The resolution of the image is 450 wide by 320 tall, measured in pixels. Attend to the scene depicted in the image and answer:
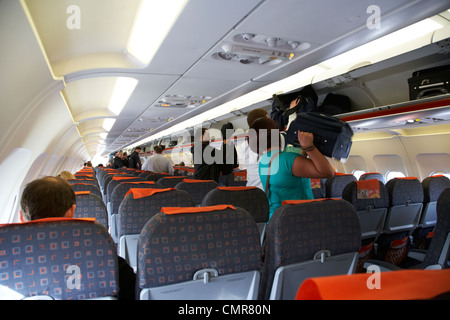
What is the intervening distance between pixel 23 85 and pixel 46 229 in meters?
2.35

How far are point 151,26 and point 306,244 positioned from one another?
2.97 m

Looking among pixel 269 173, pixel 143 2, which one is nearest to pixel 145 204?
pixel 269 173

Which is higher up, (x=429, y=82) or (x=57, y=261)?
(x=429, y=82)

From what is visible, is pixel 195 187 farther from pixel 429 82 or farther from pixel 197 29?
pixel 429 82

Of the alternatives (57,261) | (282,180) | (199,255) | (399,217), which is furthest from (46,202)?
(399,217)

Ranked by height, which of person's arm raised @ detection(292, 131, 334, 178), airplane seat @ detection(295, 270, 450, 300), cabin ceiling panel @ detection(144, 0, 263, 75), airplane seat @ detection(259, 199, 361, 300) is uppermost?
cabin ceiling panel @ detection(144, 0, 263, 75)

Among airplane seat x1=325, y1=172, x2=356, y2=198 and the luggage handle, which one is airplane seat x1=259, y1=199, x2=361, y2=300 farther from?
the luggage handle

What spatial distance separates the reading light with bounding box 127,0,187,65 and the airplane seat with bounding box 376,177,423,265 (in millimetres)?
2967

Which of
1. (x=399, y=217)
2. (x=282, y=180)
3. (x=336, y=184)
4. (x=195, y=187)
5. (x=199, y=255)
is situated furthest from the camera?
(x=336, y=184)

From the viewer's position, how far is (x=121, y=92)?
682 centimetres

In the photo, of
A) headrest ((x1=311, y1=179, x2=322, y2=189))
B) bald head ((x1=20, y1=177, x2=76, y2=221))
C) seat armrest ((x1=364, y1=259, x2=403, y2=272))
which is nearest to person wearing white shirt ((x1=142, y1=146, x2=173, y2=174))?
headrest ((x1=311, y1=179, x2=322, y2=189))

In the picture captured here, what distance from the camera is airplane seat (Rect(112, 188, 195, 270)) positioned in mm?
2430

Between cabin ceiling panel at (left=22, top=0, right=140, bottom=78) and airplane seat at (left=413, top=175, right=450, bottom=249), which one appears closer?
cabin ceiling panel at (left=22, top=0, right=140, bottom=78)
